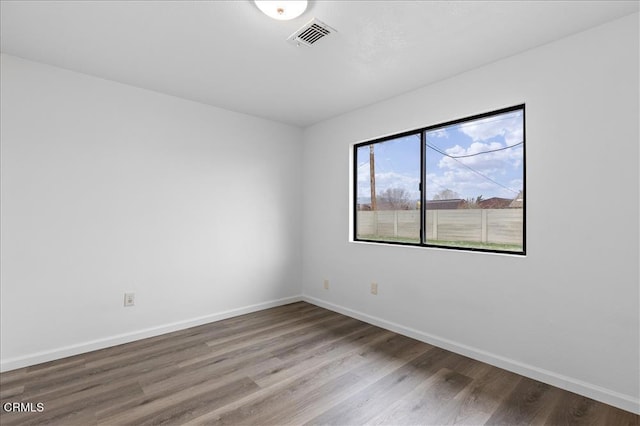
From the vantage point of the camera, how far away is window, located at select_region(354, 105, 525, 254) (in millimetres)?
2561

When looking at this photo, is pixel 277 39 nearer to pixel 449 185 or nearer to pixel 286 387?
pixel 449 185

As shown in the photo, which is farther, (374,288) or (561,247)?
(374,288)

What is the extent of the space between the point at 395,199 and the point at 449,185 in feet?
2.12

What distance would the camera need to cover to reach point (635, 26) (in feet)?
6.29

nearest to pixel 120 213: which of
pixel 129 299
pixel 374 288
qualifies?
pixel 129 299

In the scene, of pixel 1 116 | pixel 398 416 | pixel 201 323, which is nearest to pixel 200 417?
pixel 398 416

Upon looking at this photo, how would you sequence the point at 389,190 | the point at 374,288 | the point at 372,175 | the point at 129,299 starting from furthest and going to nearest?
the point at 372,175, the point at 389,190, the point at 374,288, the point at 129,299

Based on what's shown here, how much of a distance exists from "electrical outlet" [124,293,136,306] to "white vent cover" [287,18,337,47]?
105 inches

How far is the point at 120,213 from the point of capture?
291 cm

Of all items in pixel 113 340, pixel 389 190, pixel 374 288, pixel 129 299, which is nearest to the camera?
pixel 113 340

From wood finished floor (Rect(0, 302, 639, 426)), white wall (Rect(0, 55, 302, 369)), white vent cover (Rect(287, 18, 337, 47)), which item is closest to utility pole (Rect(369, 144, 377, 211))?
white wall (Rect(0, 55, 302, 369))

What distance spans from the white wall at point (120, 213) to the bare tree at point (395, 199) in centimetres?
148

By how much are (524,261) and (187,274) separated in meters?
3.14

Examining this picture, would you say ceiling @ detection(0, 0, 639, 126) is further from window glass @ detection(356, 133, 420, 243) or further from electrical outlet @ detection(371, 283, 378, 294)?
electrical outlet @ detection(371, 283, 378, 294)
